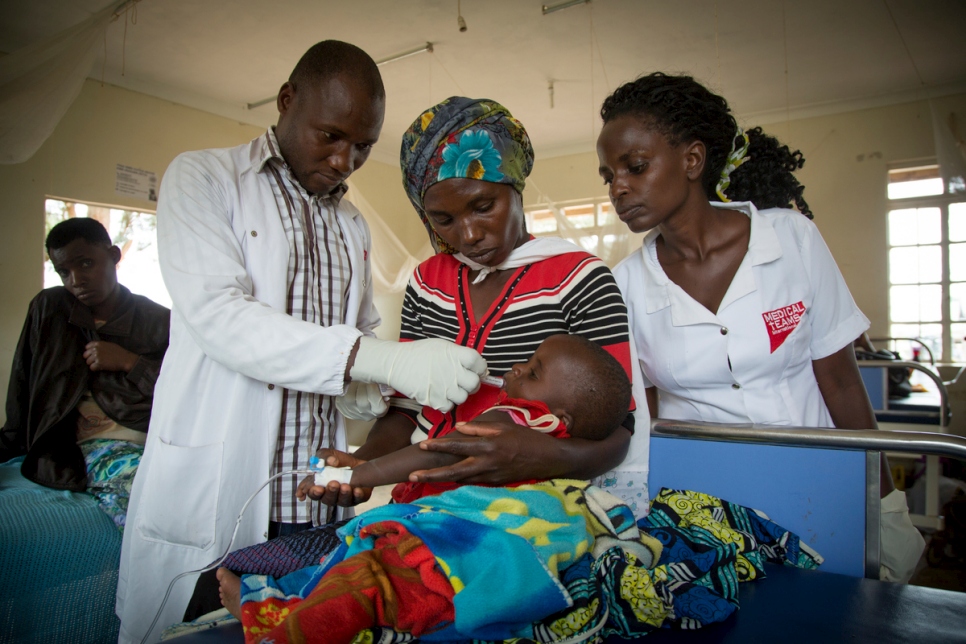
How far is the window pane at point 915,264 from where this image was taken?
7.41m

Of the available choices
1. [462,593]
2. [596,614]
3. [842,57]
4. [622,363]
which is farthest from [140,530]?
[842,57]

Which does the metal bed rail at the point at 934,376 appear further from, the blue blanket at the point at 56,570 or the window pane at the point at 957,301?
the blue blanket at the point at 56,570

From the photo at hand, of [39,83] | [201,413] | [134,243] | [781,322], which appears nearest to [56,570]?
[201,413]

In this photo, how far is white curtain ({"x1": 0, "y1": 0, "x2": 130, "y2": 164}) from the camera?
134 inches

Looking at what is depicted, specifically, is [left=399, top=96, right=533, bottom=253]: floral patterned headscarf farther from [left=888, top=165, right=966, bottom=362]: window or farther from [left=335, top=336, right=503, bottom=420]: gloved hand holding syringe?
[left=888, top=165, right=966, bottom=362]: window

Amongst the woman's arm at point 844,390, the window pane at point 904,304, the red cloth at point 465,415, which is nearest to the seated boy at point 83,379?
the red cloth at point 465,415

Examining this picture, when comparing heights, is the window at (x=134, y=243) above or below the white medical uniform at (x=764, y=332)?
above

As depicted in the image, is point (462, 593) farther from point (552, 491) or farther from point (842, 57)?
point (842, 57)

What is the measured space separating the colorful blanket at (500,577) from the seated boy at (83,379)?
2010mm

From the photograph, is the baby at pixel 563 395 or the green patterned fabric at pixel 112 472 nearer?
the baby at pixel 563 395

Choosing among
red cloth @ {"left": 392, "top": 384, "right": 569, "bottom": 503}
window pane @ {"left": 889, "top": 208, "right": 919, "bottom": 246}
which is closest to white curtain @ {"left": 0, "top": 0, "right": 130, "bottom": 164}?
red cloth @ {"left": 392, "top": 384, "right": 569, "bottom": 503}

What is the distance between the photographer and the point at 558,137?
8969 millimetres

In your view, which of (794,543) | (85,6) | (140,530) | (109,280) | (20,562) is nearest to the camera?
(794,543)

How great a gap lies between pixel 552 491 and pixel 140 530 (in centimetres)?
113
